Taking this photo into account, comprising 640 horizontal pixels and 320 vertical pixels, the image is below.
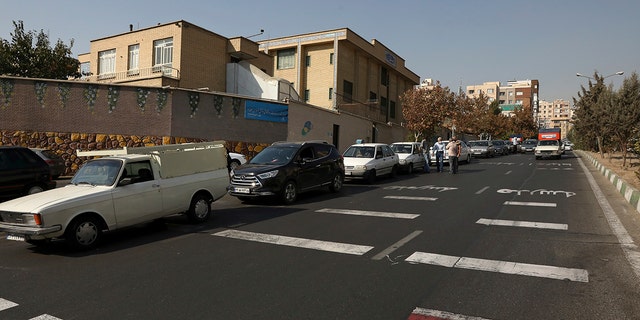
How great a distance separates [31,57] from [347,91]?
24270 mm

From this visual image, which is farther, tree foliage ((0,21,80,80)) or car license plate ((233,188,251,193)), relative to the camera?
tree foliage ((0,21,80,80))

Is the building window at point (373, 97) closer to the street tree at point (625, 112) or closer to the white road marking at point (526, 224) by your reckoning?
the street tree at point (625, 112)

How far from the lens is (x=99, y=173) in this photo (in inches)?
297

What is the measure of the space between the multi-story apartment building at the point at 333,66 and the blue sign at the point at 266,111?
34.2 feet

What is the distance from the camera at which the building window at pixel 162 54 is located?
2708 centimetres

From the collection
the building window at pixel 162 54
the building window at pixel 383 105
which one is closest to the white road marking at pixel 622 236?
the building window at pixel 162 54

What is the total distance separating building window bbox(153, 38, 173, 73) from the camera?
2708 cm

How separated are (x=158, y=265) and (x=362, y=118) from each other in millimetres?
29286

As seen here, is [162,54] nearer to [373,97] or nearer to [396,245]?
[373,97]

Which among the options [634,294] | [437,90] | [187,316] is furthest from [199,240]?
[437,90]

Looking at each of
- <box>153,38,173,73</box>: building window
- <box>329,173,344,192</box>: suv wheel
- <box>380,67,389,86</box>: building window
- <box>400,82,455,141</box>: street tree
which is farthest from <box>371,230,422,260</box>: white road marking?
<box>380,67,389,86</box>: building window

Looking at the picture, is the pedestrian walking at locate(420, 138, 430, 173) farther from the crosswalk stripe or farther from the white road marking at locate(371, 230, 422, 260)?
the crosswalk stripe

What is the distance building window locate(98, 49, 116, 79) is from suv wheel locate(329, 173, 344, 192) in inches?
936

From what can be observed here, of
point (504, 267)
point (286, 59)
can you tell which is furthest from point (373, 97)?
point (504, 267)
